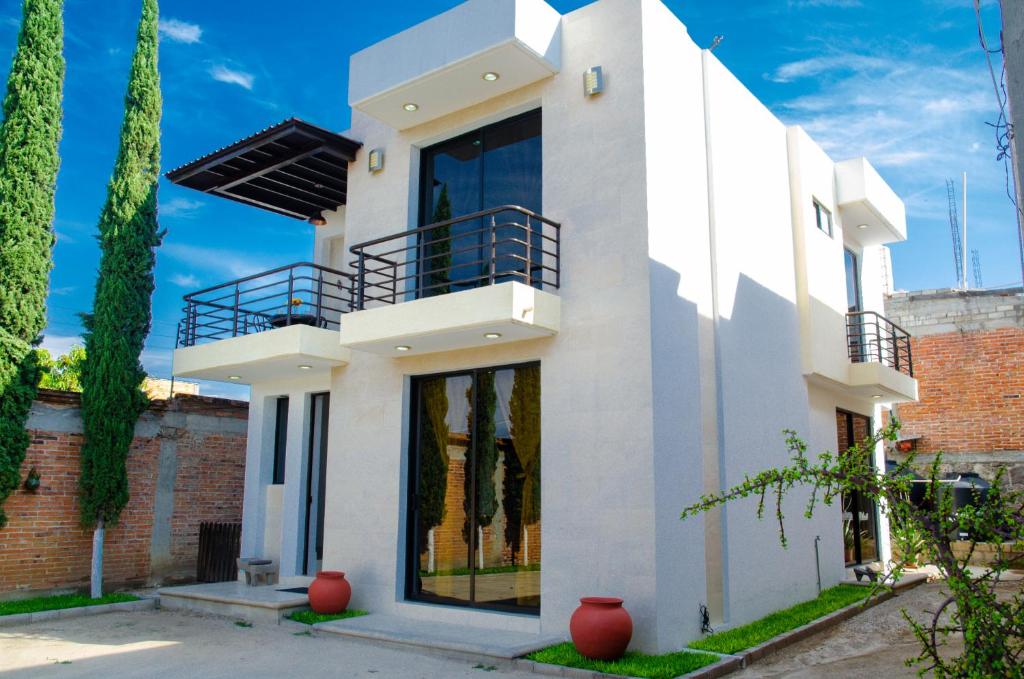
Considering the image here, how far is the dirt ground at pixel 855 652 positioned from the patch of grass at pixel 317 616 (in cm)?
454

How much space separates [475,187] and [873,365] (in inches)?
279

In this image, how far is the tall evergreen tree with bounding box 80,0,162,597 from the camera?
38.3 ft

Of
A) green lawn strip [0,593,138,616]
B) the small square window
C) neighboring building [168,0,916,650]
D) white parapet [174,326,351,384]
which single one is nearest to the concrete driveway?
green lawn strip [0,593,138,616]

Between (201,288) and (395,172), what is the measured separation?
333 centimetres

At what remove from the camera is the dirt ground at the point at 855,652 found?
743 centimetres

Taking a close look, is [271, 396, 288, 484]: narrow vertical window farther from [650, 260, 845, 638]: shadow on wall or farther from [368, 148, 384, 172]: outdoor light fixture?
[650, 260, 845, 638]: shadow on wall

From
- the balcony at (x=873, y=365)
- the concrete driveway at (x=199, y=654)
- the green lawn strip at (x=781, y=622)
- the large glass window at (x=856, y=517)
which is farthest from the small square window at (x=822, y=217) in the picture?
the concrete driveway at (x=199, y=654)

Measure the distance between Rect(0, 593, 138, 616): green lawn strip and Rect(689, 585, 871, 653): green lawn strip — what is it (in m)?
7.84

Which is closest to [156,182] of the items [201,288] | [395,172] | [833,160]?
[201,288]

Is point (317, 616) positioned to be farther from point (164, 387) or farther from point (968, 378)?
point (164, 387)

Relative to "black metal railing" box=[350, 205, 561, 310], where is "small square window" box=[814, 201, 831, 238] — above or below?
above

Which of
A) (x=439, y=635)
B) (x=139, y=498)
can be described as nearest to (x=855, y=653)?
(x=439, y=635)

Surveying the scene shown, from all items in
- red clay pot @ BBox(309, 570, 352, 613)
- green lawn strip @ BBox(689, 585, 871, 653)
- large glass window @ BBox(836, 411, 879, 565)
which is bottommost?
green lawn strip @ BBox(689, 585, 871, 653)

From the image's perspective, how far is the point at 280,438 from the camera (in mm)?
12633
